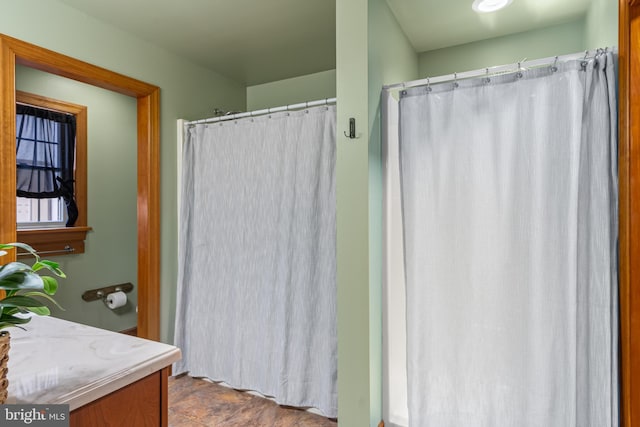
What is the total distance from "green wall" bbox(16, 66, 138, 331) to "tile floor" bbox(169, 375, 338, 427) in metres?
1.28

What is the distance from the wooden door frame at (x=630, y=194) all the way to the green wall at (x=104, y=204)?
11.9ft

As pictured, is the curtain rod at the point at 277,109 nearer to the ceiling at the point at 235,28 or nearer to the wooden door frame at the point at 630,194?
the ceiling at the point at 235,28

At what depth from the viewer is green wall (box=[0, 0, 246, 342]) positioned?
1.94m

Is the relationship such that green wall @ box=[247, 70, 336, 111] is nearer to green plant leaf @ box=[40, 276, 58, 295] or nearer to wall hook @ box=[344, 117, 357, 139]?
wall hook @ box=[344, 117, 357, 139]

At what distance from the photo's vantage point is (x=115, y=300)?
316 cm

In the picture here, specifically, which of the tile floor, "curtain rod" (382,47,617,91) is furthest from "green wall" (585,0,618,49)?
the tile floor

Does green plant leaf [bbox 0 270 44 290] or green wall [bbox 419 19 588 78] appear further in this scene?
green wall [bbox 419 19 588 78]

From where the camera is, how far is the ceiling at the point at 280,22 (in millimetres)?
2025

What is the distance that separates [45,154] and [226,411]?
8.34 ft

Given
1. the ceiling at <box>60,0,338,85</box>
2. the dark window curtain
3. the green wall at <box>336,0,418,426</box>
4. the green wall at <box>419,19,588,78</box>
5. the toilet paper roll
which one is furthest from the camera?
the toilet paper roll

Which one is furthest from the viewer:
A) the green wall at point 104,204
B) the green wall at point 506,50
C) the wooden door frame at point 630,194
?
the green wall at point 104,204

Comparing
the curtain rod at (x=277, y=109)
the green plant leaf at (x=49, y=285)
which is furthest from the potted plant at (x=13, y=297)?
the curtain rod at (x=277, y=109)

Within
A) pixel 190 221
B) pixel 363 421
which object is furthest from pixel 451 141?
pixel 190 221

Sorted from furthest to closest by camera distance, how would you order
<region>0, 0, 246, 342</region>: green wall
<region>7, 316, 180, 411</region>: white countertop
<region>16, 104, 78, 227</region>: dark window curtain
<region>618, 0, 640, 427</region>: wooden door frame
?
<region>16, 104, 78, 227</region>: dark window curtain < <region>0, 0, 246, 342</region>: green wall < <region>618, 0, 640, 427</region>: wooden door frame < <region>7, 316, 180, 411</region>: white countertop
